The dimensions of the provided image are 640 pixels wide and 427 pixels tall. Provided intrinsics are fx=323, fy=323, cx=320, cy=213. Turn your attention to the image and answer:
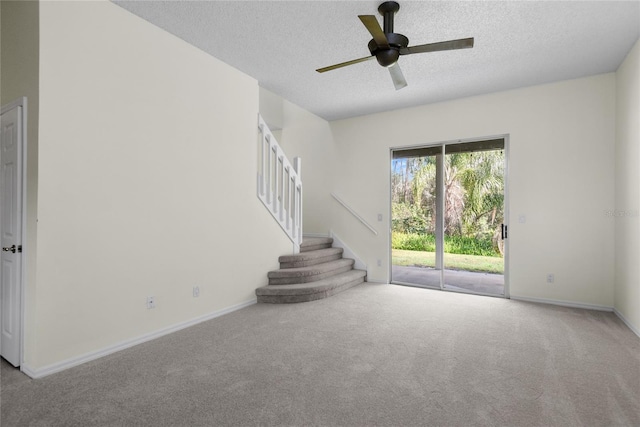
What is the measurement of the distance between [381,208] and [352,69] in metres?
2.43

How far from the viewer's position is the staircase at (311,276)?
416 cm

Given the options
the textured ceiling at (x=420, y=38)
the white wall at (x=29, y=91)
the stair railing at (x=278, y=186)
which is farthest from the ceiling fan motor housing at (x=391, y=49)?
the white wall at (x=29, y=91)

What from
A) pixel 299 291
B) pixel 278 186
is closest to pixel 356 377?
pixel 299 291

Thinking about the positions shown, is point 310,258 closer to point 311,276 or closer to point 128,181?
point 311,276

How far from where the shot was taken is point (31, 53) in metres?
2.33

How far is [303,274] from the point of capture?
4.49m

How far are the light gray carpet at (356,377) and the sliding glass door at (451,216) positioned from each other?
4.54 ft

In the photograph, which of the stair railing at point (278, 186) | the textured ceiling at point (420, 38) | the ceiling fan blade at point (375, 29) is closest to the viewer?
the ceiling fan blade at point (375, 29)

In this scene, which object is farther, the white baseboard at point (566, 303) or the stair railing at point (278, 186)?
the stair railing at point (278, 186)

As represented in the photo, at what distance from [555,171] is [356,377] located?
3.79m

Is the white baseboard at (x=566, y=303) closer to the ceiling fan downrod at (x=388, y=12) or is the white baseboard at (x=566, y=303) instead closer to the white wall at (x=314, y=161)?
the white wall at (x=314, y=161)

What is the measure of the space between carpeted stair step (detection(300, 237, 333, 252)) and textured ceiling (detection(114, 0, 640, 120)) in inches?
94.5

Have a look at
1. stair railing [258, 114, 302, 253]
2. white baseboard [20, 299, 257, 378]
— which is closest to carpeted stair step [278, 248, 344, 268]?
stair railing [258, 114, 302, 253]

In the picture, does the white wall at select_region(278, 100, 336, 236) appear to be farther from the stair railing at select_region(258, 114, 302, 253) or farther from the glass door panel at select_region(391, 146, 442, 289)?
the glass door panel at select_region(391, 146, 442, 289)
